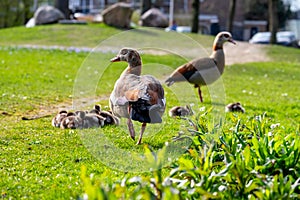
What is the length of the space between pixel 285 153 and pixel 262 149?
194 millimetres

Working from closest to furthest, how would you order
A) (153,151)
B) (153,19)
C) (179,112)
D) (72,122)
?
(153,151) → (72,122) → (179,112) → (153,19)

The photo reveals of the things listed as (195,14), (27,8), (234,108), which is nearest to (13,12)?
(27,8)

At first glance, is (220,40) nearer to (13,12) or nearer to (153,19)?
(153,19)

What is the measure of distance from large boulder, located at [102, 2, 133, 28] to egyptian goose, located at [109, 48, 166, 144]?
23672 mm

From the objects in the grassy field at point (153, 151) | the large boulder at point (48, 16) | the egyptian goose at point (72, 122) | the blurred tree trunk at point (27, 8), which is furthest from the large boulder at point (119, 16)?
the egyptian goose at point (72, 122)

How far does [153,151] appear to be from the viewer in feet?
13.8

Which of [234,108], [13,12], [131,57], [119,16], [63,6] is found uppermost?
[63,6]

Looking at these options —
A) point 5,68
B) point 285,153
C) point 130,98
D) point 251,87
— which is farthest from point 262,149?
point 5,68

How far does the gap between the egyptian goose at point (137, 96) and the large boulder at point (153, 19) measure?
87.5 feet

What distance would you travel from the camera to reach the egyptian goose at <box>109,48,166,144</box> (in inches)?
194

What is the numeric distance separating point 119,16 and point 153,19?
11.1ft

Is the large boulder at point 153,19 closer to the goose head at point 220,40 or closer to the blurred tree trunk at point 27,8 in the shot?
the blurred tree trunk at point 27,8

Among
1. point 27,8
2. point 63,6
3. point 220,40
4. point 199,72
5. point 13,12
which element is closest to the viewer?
point 199,72

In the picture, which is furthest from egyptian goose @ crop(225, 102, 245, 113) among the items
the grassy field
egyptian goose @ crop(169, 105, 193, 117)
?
egyptian goose @ crop(169, 105, 193, 117)
